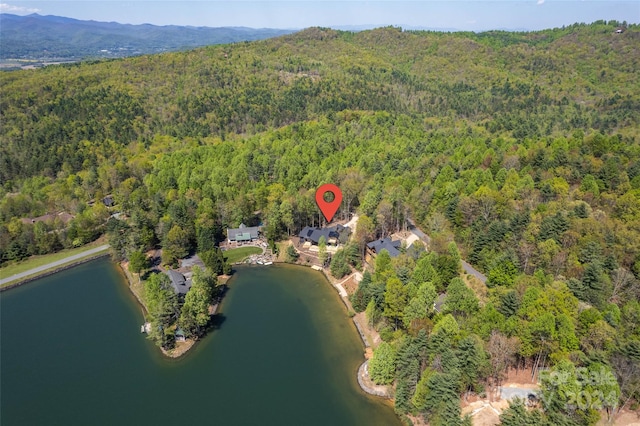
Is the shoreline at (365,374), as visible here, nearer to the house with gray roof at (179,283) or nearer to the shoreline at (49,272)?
the house with gray roof at (179,283)

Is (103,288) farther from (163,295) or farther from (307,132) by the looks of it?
(307,132)

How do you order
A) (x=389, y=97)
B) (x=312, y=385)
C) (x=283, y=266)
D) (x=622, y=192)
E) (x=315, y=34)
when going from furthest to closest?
(x=315, y=34), (x=389, y=97), (x=283, y=266), (x=622, y=192), (x=312, y=385)

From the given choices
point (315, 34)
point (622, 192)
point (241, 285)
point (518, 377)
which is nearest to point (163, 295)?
point (241, 285)

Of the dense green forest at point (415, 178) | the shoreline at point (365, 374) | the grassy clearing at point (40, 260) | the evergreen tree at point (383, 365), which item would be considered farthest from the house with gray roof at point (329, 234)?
the grassy clearing at point (40, 260)

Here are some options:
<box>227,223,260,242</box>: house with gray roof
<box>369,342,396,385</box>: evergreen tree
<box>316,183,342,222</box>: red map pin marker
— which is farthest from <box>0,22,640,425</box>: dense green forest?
<box>227,223,260,242</box>: house with gray roof

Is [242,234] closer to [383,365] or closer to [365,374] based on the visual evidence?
[365,374]

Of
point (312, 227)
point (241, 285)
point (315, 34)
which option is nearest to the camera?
point (241, 285)

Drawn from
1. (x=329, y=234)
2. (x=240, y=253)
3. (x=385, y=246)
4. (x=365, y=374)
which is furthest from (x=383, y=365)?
(x=240, y=253)

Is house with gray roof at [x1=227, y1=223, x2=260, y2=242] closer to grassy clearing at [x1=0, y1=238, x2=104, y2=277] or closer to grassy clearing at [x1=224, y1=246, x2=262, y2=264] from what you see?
grassy clearing at [x1=224, y1=246, x2=262, y2=264]
